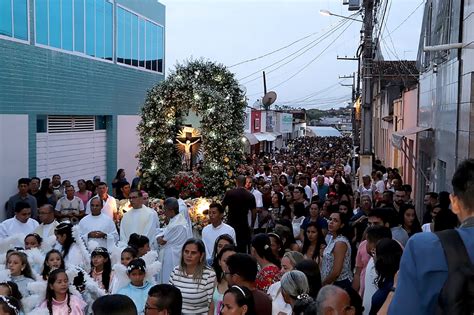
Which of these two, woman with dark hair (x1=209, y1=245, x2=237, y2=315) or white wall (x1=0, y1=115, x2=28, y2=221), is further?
white wall (x1=0, y1=115, x2=28, y2=221)

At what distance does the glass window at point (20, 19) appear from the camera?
1574cm

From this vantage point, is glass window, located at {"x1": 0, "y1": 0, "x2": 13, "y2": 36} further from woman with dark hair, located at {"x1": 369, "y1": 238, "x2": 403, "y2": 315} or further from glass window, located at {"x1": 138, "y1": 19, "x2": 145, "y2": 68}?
woman with dark hair, located at {"x1": 369, "y1": 238, "x2": 403, "y2": 315}

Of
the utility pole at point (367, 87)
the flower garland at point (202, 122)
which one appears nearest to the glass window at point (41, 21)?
the flower garland at point (202, 122)

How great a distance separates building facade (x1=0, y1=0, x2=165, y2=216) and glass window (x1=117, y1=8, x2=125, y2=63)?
4cm

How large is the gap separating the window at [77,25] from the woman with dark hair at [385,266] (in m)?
13.3

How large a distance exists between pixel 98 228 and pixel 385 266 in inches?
239

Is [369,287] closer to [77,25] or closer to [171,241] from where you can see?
[171,241]

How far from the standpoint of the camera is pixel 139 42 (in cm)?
2662

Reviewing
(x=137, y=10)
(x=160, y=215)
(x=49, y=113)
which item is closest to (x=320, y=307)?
(x=160, y=215)

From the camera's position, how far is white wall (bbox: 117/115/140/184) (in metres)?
24.6

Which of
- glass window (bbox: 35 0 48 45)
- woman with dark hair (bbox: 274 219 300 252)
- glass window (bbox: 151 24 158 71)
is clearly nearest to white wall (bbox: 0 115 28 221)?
glass window (bbox: 35 0 48 45)

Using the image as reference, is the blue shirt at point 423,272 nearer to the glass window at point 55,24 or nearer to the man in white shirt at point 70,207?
the man in white shirt at point 70,207

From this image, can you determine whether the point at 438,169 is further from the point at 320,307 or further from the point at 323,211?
the point at 320,307

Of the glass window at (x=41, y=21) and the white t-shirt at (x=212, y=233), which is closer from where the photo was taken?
the white t-shirt at (x=212, y=233)
